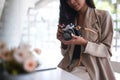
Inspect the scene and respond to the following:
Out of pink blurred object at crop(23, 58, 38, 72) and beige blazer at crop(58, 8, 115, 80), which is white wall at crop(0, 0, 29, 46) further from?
pink blurred object at crop(23, 58, 38, 72)

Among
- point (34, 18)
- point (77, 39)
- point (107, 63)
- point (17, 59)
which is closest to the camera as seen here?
point (17, 59)

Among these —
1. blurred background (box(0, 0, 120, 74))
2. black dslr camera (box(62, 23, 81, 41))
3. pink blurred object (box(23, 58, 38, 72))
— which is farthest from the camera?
blurred background (box(0, 0, 120, 74))

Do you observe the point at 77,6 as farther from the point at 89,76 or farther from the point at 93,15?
the point at 89,76

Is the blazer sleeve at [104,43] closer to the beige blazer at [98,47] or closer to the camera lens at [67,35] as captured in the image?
the beige blazer at [98,47]

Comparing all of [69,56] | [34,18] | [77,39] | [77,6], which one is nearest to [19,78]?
[77,39]

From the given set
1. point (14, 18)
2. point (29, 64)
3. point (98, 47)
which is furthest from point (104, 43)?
point (14, 18)

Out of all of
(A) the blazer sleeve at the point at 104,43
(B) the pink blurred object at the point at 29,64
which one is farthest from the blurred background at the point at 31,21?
(B) the pink blurred object at the point at 29,64

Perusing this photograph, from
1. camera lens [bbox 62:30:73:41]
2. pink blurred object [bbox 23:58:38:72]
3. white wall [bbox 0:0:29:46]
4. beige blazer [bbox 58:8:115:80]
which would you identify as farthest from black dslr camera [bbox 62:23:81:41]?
white wall [bbox 0:0:29:46]

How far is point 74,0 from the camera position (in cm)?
135

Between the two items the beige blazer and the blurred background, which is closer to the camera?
the beige blazer

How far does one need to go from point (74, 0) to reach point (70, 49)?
337 mm

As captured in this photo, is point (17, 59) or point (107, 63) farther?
point (107, 63)

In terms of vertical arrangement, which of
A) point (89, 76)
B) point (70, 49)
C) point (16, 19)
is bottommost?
point (89, 76)

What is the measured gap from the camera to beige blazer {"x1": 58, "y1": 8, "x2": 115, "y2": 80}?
4.07 ft
